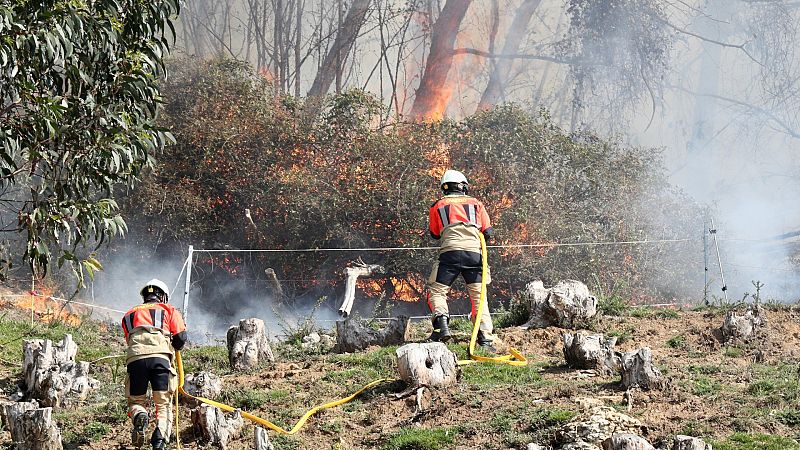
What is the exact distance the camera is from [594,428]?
7.27m

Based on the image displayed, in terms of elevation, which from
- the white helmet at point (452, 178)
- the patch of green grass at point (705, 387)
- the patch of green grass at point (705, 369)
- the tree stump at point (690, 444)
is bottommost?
the tree stump at point (690, 444)

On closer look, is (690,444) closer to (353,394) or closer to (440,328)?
(353,394)

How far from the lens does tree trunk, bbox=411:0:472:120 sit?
85.4 ft

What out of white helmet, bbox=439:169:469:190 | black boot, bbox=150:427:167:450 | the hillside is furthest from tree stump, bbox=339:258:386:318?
black boot, bbox=150:427:167:450

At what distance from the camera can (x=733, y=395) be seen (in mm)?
8406

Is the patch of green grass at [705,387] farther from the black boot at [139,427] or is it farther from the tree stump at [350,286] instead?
the tree stump at [350,286]

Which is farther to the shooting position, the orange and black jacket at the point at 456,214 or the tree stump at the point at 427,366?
the orange and black jacket at the point at 456,214

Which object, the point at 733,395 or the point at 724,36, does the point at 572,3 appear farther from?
the point at 733,395

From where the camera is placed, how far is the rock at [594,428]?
284 inches

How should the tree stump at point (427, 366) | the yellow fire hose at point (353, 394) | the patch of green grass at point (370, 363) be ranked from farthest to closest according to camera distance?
the patch of green grass at point (370, 363) < the tree stump at point (427, 366) < the yellow fire hose at point (353, 394)

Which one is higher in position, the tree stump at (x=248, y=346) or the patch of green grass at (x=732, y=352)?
the tree stump at (x=248, y=346)

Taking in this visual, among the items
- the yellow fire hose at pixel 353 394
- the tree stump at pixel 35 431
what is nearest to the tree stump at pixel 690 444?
the yellow fire hose at pixel 353 394

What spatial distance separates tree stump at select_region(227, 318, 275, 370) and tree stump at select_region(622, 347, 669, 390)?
4.31 metres

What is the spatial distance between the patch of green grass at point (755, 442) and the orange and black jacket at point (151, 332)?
4.63 meters
